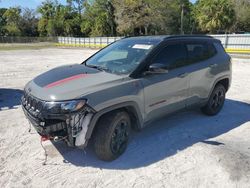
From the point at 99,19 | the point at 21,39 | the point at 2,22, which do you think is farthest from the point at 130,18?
the point at 2,22

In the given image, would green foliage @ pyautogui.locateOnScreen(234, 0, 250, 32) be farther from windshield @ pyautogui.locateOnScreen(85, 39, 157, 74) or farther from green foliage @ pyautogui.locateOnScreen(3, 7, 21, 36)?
green foliage @ pyautogui.locateOnScreen(3, 7, 21, 36)

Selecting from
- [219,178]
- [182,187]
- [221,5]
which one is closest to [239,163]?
[219,178]

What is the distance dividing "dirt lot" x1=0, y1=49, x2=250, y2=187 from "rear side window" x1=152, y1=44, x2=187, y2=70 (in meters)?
1.28

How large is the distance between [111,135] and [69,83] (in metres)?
0.93

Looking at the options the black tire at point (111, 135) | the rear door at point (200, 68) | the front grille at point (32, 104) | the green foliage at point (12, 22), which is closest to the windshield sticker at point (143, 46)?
the rear door at point (200, 68)

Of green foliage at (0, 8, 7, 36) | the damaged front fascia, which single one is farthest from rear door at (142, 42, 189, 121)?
green foliage at (0, 8, 7, 36)

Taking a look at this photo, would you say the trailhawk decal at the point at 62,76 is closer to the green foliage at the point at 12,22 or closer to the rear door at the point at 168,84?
the rear door at the point at 168,84

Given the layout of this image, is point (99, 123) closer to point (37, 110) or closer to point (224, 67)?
point (37, 110)

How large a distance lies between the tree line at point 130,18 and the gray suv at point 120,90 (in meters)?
35.0

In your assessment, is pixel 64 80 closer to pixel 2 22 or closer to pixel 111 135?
pixel 111 135

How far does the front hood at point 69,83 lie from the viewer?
11.1 ft

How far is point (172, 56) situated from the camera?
4.62 m

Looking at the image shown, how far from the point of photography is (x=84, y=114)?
333 centimetres

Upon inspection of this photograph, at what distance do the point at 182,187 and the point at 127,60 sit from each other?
7.03 feet
